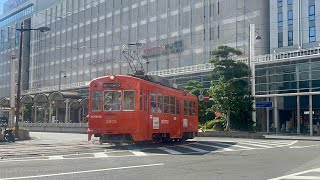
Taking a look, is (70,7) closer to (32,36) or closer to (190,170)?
(32,36)

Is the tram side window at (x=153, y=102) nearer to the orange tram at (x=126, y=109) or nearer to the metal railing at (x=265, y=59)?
the orange tram at (x=126, y=109)

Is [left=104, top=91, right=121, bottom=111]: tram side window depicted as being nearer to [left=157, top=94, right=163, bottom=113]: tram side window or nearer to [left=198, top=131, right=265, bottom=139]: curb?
[left=157, top=94, right=163, bottom=113]: tram side window

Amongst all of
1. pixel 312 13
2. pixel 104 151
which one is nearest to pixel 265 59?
pixel 312 13

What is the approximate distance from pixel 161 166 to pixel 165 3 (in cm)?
A: 5773

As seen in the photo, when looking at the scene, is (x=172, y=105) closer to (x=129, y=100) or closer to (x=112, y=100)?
(x=129, y=100)

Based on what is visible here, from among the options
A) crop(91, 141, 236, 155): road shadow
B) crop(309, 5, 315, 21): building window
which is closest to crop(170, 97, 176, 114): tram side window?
crop(91, 141, 236, 155): road shadow

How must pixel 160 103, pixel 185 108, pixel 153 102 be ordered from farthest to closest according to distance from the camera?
pixel 185 108 < pixel 160 103 < pixel 153 102

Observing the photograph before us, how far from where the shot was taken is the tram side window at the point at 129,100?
1980 centimetres

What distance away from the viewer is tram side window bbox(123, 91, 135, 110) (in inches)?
780

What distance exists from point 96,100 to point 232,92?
2321cm

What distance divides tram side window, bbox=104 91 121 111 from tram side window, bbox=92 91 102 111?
29 centimetres

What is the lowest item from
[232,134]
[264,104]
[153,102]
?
[232,134]

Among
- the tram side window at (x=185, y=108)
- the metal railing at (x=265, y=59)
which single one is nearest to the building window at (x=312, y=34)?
the metal railing at (x=265, y=59)

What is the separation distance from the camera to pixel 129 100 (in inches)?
784
